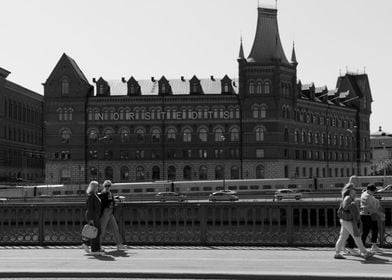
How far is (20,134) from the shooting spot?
130750mm

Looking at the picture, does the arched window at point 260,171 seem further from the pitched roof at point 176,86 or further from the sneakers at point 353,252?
the sneakers at point 353,252

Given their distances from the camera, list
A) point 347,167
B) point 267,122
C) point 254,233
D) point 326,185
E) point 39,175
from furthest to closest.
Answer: point 39,175 → point 347,167 → point 267,122 → point 326,185 → point 254,233

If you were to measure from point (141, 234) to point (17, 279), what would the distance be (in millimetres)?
5617

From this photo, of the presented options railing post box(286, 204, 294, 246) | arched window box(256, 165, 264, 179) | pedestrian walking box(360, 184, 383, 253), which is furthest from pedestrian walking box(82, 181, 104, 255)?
arched window box(256, 165, 264, 179)

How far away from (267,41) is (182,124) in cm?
1797

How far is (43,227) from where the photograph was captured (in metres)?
19.2

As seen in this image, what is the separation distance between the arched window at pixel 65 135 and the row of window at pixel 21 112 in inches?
859

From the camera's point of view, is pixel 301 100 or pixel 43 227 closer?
pixel 43 227

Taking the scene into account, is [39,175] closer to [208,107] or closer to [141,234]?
[208,107]

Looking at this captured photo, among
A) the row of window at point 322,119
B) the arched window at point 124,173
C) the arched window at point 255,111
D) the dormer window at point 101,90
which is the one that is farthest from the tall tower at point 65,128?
the row of window at point 322,119

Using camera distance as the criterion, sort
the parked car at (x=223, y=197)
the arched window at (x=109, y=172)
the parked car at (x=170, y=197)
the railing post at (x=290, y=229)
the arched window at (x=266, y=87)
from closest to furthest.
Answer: the railing post at (x=290, y=229) < the parked car at (x=170, y=197) < the parked car at (x=223, y=197) < the arched window at (x=266, y=87) < the arched window at (x=109, y=172)

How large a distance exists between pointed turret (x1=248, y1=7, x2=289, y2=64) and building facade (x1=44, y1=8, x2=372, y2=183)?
15 centimetres

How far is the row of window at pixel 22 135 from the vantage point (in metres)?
123

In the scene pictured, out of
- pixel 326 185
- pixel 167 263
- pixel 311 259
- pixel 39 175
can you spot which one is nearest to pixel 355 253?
pixel 311 259
